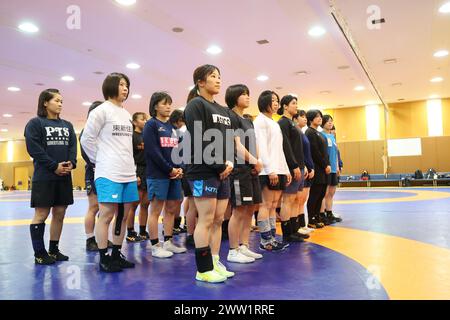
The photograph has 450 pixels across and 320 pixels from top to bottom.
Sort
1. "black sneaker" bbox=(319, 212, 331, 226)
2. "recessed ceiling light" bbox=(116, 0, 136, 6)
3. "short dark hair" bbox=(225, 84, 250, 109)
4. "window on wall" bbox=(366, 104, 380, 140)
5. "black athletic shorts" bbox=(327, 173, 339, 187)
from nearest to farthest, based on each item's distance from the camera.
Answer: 1. "short dark hair" bbox=(225, 84, 250, 109)
2. "black sneaker" bbox=(319, 212, 331, 226)
3. "black athletic shorts" bbox=(327, 173, 339, 187)
4. "recessed ceiling light" bbox=(116, 0, 136, 6)
5. "window on wall" bbox=(366, 104, 380, 140)

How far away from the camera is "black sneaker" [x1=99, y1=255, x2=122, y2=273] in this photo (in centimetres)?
297

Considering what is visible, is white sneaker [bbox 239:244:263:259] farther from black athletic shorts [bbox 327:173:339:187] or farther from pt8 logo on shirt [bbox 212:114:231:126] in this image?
black athletic shorts [bbox 327:173:339:187]

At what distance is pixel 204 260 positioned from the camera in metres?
2.64

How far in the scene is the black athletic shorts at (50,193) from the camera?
338cm

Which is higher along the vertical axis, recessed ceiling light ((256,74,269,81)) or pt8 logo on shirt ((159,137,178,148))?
recessed ceiling light ((256,74,269,81))

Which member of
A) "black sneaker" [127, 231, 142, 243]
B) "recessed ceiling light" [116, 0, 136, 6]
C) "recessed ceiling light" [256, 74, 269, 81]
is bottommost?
"black sneaker" [127, 231, 142, 243]

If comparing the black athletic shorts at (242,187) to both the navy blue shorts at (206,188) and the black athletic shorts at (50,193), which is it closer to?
the navy blue shorts at (206,188)

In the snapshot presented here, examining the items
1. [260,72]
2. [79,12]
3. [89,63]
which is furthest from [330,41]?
[89,63]

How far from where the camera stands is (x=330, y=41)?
9.59m

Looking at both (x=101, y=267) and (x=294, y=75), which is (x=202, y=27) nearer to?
(x=294, y=75)

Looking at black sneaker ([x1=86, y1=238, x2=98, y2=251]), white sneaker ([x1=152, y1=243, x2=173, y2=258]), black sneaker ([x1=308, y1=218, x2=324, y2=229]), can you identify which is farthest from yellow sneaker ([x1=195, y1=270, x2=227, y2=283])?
black sneaker ([x1=308, y1=218, x2=324, y2=229])

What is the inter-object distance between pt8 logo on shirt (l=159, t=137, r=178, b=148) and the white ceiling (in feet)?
14.5

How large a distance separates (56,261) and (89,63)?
8727 millimetres

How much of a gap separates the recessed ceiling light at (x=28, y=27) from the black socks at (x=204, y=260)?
24.9 ft
